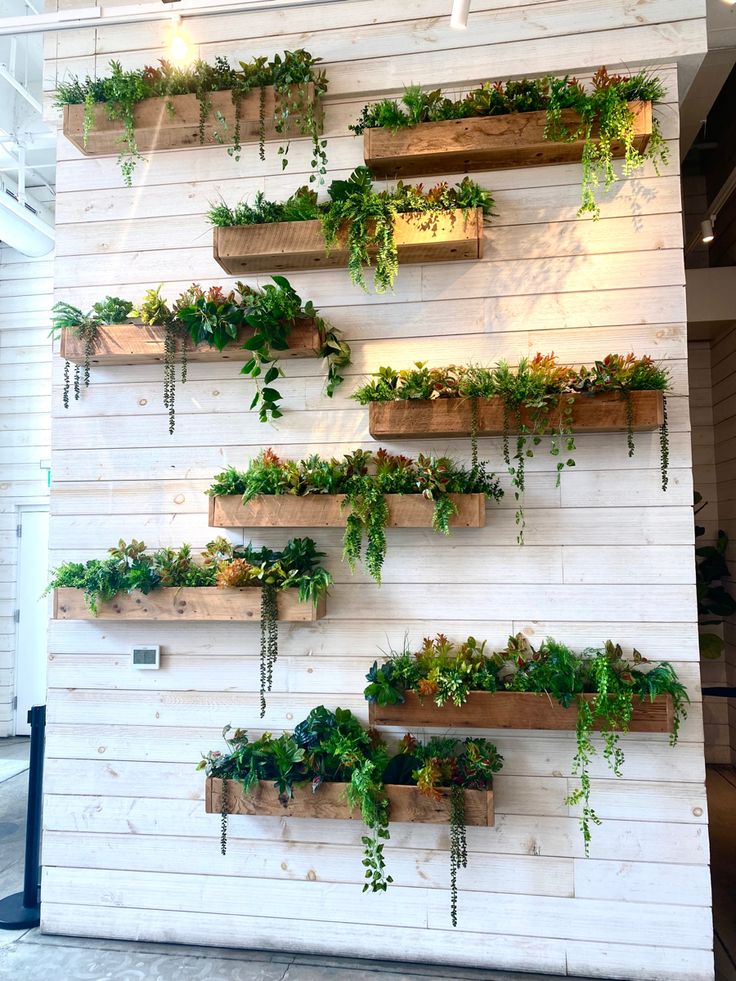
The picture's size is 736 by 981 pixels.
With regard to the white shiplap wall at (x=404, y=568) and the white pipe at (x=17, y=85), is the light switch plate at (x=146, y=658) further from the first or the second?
the white pipe at (x=17, y=85)

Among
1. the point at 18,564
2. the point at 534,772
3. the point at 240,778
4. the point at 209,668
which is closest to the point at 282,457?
the point at 209,668

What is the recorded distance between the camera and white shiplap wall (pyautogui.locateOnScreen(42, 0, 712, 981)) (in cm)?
255

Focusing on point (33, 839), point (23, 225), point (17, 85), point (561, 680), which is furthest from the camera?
point (23, 225)

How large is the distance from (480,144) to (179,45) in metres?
1.19

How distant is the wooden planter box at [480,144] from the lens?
2572mm

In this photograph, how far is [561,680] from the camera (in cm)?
238

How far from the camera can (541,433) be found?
2521 mm

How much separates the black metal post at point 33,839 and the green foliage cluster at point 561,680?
1617 millimetres

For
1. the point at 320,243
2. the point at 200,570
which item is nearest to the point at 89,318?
the point at 320,243

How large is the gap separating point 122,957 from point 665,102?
157 inches

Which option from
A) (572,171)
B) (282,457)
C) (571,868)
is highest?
(572,171)

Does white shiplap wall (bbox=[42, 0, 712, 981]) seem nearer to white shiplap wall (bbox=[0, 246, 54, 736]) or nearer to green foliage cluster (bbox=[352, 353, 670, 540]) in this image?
green foliage cluster (bbox=[352, 353, 670, 540])

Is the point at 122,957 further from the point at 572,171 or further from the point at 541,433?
the point at 572,171

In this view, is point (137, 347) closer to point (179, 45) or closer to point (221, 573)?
point (221, 573)
